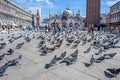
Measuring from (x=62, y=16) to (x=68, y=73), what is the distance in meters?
86.9

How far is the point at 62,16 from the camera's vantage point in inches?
3541

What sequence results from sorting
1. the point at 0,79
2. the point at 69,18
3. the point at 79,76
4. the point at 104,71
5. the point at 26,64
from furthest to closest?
the point at 69,18, the point at 26,64, the point at 104,71, the point at 79,76, the point at 0,79

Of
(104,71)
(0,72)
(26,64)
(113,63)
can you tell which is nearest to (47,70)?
(26,64)

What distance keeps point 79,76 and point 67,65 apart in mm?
1027

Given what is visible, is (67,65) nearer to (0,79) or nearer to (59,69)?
(59,69)

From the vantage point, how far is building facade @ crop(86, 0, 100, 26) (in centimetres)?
7162

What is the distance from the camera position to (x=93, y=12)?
71750 mm

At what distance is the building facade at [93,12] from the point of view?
2820 inches

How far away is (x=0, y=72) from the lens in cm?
422

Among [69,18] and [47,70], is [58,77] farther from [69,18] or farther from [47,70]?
[69,18]

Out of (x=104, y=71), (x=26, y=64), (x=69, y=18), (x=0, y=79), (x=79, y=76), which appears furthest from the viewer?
(x=69, y=18)

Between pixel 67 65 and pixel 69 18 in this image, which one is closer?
pixel 67 65

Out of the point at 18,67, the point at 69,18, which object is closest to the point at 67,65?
the point at 18,67

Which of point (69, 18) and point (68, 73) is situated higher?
point (69, 18)
